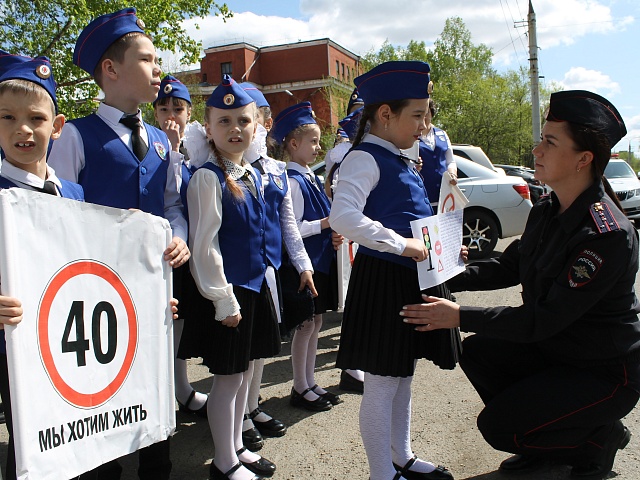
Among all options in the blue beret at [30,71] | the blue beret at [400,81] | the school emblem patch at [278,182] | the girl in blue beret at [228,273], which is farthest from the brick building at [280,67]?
the blue beret at [30,71]

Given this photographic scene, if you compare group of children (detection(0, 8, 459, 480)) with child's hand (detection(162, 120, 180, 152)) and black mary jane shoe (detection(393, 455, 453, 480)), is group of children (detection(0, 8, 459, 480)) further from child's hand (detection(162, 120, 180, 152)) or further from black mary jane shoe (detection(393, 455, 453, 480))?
child's hand (detection(162, 120, 180, 152))

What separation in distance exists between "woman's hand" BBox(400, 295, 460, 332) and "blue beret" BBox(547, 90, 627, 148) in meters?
1.02

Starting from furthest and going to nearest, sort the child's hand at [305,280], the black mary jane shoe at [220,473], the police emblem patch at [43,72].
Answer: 1. the child's hand at [305,280]
2. the black mary jane shoe at [220,473]
3. the police emblem patch at [43,72]

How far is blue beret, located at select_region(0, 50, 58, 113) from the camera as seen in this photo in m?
1.97

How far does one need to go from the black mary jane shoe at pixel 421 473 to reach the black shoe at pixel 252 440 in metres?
0.79

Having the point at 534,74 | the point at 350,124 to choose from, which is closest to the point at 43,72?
the point at 350,124

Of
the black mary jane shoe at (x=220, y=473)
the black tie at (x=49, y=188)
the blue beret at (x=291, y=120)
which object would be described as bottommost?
the black mary jane shoe at (x=220, y=473)

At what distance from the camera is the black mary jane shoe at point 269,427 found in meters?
3.26

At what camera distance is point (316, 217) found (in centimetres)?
389

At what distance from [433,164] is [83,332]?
3.58m

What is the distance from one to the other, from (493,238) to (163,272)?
24.9ft

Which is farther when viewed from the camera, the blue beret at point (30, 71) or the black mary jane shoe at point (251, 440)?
the black mary jane shoe at point (251, 440)

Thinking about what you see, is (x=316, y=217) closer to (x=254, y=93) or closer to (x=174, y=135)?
(x=254, y=93)

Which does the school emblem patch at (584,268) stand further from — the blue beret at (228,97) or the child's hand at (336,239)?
the child's hand at (336,239)
